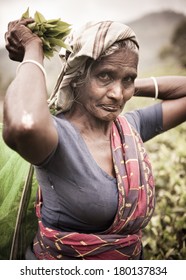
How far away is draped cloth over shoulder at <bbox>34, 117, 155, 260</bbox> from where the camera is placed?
1396 millimetres

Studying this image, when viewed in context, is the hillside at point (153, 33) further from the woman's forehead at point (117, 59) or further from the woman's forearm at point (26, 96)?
the woman's forearm at point (26, 96)

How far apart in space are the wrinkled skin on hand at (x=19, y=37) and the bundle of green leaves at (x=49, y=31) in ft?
0.09

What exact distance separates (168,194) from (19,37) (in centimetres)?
110

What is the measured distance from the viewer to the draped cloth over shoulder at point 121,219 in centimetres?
140

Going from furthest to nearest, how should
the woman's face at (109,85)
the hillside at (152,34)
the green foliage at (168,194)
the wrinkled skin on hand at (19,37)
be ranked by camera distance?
the green foliage at (168,194)
the hillside at (152,34)
the woman's face at (109,85)
the wrinkled skin on hand at (19,37)

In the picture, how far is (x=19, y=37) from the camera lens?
1271 mm

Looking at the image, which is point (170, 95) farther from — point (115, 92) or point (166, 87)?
point (115, 92)

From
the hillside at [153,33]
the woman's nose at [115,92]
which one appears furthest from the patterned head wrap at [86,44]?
the hillside at [153,33]

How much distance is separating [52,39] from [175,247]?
3.63 feet

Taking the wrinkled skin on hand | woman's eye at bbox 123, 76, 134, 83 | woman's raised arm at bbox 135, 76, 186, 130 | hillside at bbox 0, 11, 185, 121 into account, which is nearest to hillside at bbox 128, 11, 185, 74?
hillside at bbox 0, 11, 185, 121

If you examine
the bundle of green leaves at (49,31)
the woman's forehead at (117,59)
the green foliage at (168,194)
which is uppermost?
the bundle of green leaves at (49,31)

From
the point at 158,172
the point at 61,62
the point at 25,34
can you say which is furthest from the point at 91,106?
the point at 158,172

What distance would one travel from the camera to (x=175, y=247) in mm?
1893

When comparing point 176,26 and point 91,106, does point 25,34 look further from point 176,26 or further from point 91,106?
point 176,26
